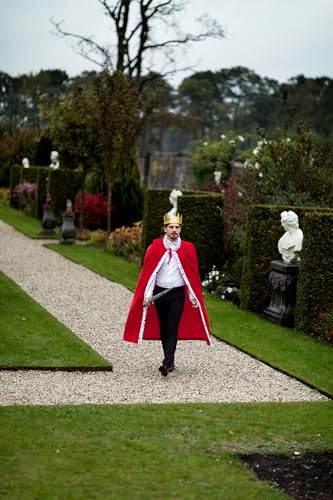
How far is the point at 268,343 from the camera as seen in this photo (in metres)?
11.7

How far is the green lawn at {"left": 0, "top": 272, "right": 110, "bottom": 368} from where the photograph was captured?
9.90m

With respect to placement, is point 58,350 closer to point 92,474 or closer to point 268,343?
point 268,343

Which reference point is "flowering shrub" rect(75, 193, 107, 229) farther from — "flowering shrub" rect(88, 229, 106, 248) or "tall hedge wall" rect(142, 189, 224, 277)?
"tall hedge wall" rect(142, 189, 224, 277)

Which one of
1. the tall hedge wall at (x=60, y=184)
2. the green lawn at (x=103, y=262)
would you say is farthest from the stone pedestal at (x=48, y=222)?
the tall hedge wall at (x=60, y=184)

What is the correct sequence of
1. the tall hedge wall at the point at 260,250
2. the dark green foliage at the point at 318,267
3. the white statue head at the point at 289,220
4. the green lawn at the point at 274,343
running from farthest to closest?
1. the tall hedge wall at the point at 260,250
2. the white statue head at the point at 289,220
3. the dark green foliage at the point at 318,267
4. the green lawn at the point at 274,343

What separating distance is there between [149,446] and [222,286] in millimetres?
8735

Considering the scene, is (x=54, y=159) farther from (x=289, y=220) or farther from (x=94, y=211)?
(x=289, y=220)

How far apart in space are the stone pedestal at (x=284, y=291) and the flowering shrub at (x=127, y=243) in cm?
756

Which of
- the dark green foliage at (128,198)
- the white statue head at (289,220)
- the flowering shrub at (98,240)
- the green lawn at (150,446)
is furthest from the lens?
the dark green foliage at (128,198)

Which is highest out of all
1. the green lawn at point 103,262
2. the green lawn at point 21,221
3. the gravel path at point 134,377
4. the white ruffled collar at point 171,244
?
the white ruffled collar at point 171,244

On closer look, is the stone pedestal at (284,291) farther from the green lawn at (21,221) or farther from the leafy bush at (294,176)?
the green lawn at (21,221)

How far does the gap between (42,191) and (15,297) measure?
52.4ft

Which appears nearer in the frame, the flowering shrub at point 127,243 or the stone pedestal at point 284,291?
the stone pedestal at point 284,291

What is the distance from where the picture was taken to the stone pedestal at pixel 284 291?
1305 cm
